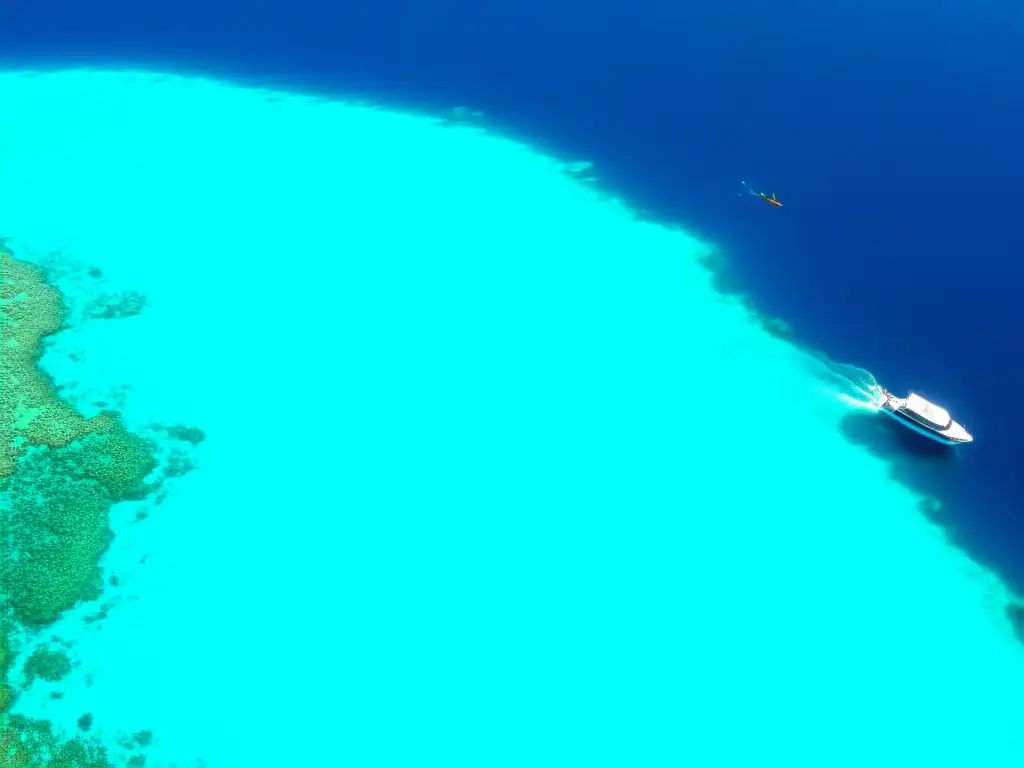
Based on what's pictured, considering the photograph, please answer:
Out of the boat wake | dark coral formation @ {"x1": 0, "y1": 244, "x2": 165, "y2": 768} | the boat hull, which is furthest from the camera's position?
the boat wake

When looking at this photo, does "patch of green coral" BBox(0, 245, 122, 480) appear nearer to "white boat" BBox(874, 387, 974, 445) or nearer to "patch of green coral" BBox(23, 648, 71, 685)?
"patch of green coral" BBox(23, 648, 71, 685)

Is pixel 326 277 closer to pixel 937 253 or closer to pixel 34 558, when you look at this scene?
pixel 34 558

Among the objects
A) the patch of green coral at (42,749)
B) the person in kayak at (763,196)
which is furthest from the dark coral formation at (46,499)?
the person in kayak at (763,196)

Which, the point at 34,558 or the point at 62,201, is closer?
the point at 34,558

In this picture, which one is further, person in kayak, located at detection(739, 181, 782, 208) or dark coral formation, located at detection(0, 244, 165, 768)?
person in kayak, located at detection(739, 181, 782, 208)

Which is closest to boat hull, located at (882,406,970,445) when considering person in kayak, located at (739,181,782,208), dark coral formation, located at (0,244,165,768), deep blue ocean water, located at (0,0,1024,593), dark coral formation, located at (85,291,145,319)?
deep blue ocean water, located at (0,0,1024,593)

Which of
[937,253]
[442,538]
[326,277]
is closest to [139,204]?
[326,277]
